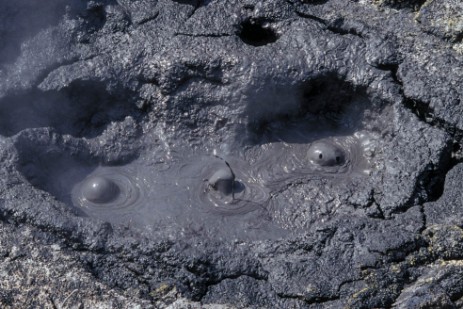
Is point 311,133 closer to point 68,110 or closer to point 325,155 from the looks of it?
point 325,155

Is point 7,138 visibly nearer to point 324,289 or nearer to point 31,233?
point 31,233

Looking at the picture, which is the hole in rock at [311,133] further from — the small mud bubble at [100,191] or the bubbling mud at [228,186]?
the small mud bubble at [100,191]

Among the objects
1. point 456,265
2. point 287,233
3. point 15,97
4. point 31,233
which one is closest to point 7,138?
point 15,97

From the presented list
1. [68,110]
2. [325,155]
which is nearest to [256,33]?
[325,155]

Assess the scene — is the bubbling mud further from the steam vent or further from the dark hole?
the dark hole

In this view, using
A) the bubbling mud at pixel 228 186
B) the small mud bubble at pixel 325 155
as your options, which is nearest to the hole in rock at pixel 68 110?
the bubbling mud at pixel 228 186

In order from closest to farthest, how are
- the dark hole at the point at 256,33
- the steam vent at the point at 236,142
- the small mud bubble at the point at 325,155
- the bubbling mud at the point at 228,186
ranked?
the steam vent at the point at 236,142 → the bubbling mud at the point at 228,186 → the small mud bubble at the point at 325,155 → the dark hole at the point at 256,33
